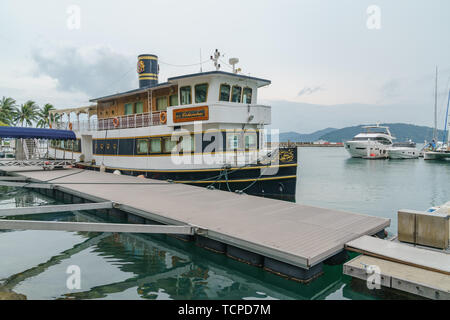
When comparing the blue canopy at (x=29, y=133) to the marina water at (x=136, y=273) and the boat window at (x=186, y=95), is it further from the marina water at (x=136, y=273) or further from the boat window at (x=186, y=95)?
the marina water at (x=136, y=273)

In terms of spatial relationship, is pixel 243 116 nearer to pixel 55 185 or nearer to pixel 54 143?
pixel 55 185

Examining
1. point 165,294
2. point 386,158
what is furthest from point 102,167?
point 386,158

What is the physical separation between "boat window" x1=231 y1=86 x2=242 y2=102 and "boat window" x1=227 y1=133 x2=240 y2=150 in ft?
6.56

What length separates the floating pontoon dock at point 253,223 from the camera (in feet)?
21.4

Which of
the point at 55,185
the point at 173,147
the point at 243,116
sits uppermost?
the point at 243,116

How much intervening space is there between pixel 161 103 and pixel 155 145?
2.73 m

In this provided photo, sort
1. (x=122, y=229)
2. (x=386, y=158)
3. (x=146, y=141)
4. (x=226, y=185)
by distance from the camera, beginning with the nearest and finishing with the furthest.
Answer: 1. (x=122, y=229)
2. (x=226, y=185)
3. (x=146, y=141)
4. (x=386, y=158)

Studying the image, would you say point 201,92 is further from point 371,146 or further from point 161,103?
point 371,146

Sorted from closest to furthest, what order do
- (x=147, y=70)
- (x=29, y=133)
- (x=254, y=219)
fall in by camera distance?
(x=254, y=219)
(x=147, y=70)
(x=29, y=133)

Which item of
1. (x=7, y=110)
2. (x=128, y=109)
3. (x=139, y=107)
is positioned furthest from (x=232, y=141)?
(x=7, y=110)

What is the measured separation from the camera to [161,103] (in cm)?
1756

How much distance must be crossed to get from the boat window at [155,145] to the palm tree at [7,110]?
58.4 m

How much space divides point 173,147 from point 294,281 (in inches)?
408

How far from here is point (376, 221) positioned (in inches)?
344
